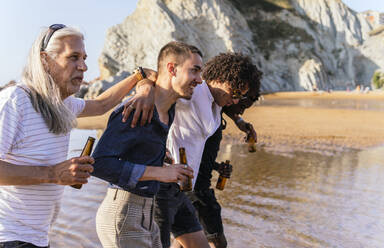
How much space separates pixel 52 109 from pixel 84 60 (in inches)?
14.5

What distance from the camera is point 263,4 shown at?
61.8m

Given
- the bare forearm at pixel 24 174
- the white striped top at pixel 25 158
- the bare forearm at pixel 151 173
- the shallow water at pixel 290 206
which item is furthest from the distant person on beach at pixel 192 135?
the shallow water at pixel 290 206

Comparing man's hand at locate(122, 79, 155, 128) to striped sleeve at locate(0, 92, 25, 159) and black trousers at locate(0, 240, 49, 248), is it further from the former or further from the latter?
black trousers at locate(0, 240, 49, 248)

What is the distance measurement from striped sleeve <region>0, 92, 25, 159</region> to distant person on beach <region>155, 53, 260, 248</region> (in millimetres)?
1192

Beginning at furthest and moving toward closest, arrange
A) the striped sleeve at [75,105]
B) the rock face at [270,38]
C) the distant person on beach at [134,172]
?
the rock face at [270,38] → the striped sleeve at [75,105] → the distant person on beach at [134,172]

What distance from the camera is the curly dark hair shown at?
10.9ft

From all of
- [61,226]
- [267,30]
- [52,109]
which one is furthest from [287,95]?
[52,109]

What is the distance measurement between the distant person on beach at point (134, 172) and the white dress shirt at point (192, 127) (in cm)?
39

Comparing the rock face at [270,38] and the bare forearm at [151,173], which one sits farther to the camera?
the rock face at [270,38]

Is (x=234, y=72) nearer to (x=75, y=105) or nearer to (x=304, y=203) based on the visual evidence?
(x=75, y=105)

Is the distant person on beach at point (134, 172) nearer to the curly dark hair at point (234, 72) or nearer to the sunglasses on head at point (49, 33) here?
the sunglasses on head at point (49, 33)

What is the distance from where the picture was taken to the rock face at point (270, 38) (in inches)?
1847

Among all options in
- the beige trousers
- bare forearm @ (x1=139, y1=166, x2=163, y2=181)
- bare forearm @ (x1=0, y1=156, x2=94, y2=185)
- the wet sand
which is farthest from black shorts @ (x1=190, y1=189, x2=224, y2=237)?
the wet sand

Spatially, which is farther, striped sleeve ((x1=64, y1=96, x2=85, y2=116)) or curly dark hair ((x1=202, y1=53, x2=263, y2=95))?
curly dark hair ((x1=202, y1=53, x2=263, y2=95))
